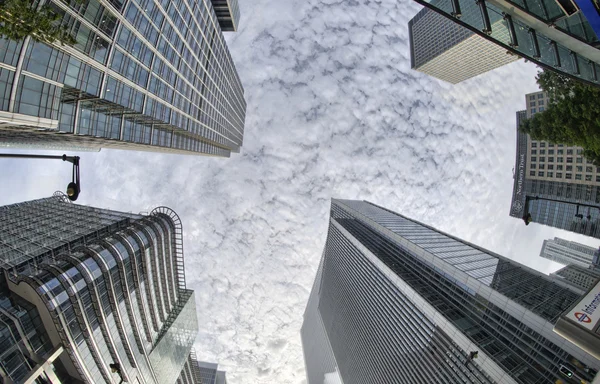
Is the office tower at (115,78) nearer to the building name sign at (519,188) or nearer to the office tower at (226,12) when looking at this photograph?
the office tower at (226,12)

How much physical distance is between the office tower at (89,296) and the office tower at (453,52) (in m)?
171

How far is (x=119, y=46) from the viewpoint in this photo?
42125 millimetres

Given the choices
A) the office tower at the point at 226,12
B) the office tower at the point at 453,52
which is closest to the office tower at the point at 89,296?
the office tower at the point at 226,12

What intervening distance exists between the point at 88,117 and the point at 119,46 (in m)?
11.2

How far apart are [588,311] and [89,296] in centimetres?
5307

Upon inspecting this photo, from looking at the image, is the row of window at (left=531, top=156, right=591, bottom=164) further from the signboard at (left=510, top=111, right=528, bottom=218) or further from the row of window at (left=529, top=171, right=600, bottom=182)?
the signboard at (left=510, top=111, right=528, bottom=218)

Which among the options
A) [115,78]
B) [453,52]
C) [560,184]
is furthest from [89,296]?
[453,52]

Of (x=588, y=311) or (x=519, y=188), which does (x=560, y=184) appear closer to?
(x=519, y=188)

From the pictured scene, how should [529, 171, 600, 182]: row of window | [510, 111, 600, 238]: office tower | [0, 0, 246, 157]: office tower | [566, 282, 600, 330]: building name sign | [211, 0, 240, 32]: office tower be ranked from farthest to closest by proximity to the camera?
[211, 0, 240, 32]: office tower < [510, 111, 600, 238]: office tower < [529, 171, 600, 182]: row of window < [0, 0, 246, 157]: office tower < [566, 282, 600, 330]: building name sign

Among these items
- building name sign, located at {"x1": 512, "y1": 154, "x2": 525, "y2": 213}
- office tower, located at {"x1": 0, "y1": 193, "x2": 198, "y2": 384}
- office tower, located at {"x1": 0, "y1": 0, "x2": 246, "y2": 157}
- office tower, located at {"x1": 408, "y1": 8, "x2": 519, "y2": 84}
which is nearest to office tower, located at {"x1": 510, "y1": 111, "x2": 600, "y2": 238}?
building name sign, located at {"x1": 512, "y1": 154, "x2": 525, "y2": 213}

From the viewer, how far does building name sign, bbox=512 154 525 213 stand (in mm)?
118887

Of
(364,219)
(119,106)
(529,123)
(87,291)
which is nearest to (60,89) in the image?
Answer: (119,106)

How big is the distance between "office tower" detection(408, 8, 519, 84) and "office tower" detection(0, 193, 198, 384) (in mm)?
170765

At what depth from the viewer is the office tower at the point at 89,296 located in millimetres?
35969
